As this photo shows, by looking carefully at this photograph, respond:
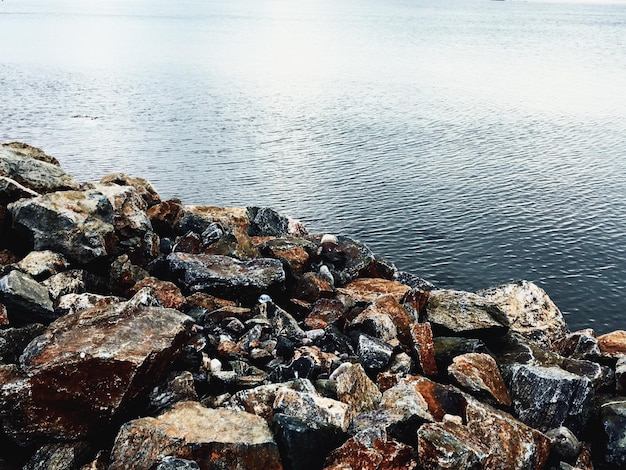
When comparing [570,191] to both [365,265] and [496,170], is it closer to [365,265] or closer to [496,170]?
[496,170]

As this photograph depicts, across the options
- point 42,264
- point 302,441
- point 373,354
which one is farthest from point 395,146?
point 302,441

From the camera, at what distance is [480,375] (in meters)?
15.5

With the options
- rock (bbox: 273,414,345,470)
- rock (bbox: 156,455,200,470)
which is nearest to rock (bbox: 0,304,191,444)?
rock (bbox: 156,455,200,470)

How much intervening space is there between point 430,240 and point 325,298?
18.6 meters

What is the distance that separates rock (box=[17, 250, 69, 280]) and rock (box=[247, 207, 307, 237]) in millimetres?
13682

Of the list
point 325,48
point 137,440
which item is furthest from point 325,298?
point 325,48

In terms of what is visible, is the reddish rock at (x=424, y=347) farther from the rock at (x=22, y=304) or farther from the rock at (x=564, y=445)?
the rock at (x=22, y=304)

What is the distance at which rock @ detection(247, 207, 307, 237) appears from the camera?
31.3m

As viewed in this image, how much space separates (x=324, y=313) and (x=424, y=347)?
4.45 meters

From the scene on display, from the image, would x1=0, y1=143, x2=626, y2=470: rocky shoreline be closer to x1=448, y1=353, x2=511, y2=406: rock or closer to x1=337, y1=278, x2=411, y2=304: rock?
x1=448, y1=353, x2=511, y2=406: rock

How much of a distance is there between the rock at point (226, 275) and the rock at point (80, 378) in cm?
677

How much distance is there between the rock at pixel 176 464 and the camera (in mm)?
10055

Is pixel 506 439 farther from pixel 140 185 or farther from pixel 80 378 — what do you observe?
pixel 140 185

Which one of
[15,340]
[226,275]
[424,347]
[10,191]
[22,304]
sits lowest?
[424,347]
